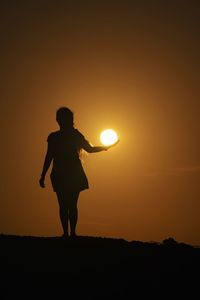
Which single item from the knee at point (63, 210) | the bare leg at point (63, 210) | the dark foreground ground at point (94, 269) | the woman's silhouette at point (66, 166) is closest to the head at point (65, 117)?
the woman's silhouette at point (66, 166)

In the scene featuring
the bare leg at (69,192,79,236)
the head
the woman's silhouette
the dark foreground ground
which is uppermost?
the head

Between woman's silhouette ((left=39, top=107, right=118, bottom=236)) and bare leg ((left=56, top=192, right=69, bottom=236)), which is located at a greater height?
woman's silhouette ((left=39, top=107, right=118, bottom=236))

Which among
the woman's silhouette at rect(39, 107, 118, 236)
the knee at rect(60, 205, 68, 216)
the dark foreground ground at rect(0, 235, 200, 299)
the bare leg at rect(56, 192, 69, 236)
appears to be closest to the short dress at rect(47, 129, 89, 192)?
the woman's silhouette at rect(39, 107, 118, 236)

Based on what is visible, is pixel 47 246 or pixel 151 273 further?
pixel 47 246

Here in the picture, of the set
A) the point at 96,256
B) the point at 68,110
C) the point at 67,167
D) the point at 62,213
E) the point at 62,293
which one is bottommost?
the point at 62,293

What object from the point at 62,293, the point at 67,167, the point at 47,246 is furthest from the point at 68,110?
the point at 62,293

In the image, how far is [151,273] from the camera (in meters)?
8.89

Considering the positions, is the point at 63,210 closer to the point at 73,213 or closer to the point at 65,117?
the point at 73,213

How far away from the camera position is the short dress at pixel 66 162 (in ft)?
37.4

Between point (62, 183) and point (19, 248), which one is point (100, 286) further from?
point (62, 183)

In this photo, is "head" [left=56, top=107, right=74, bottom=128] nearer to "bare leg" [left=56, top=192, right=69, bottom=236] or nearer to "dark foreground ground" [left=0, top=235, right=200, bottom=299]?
"bare leg" [left=56, top=192, right=69, bottom=236]

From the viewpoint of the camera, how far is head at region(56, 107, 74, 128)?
37.3 feet

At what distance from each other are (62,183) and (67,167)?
38cm

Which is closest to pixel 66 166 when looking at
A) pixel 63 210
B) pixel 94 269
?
pixel 63 210
